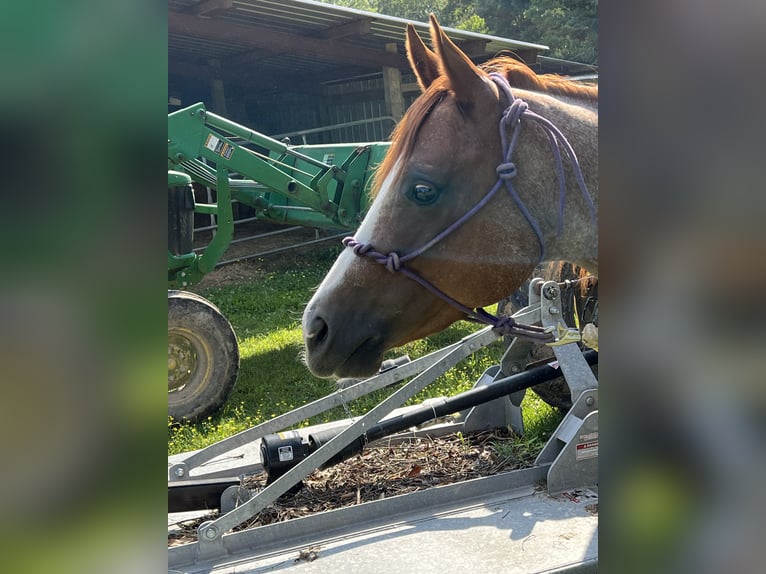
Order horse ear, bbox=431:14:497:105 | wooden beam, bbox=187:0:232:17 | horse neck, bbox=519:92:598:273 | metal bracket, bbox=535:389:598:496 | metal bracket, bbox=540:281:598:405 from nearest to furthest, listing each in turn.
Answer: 1. horse ear, bbox=431:14:497:105
2. horse neck, bbox=519:92:598:273
3. metal bracket, bbox=535:389:598:496
4. metal bracket, bbox=540:281:598:405
5. wooden beam, bbox=187:0:232:17

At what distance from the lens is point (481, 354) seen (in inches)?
150

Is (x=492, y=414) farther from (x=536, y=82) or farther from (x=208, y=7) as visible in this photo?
(x=208, y=7)

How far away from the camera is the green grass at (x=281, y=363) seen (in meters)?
3.00

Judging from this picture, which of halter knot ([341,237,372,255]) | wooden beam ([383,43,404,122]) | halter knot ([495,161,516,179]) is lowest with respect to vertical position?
halter knot ([341,237,372,255])

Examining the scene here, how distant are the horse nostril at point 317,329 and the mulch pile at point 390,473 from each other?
3.40 feet

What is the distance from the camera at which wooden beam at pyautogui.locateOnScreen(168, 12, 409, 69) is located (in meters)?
2.93

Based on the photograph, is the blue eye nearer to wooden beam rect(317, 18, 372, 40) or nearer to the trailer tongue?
the trailer tongue

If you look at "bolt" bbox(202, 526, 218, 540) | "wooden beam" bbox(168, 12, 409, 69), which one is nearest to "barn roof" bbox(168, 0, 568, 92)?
"wooden beam" bbox(168, 12, 409, 69)

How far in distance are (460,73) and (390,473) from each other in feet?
5.45

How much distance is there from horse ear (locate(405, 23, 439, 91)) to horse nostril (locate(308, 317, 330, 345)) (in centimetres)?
57
